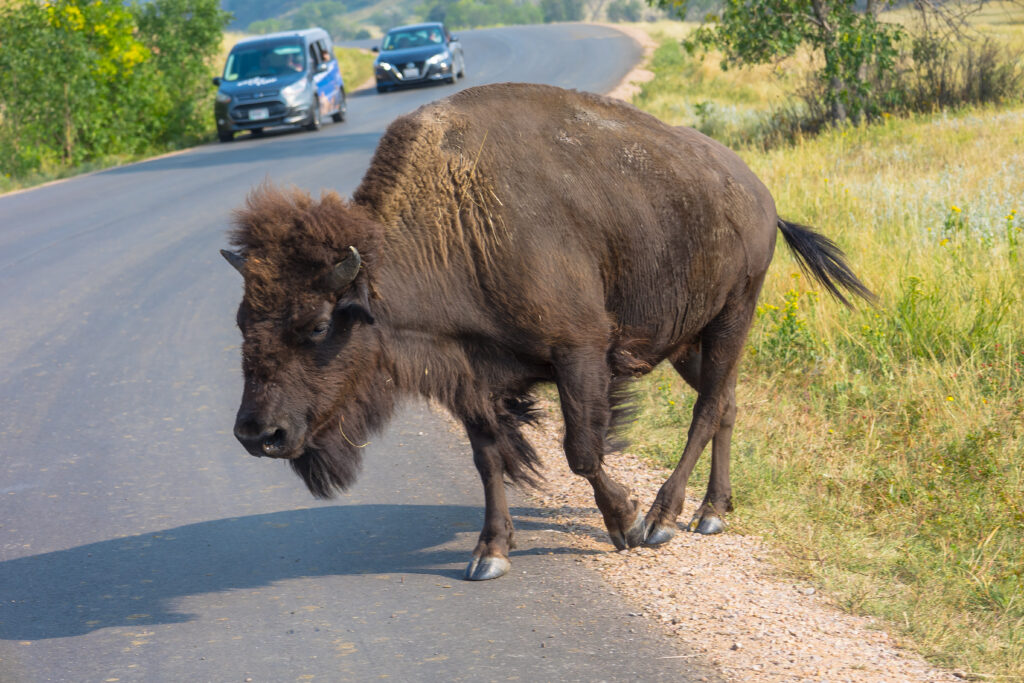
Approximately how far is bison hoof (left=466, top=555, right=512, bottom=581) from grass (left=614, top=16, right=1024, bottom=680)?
4.19 ft

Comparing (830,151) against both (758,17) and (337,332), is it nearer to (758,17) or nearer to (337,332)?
(758,17)

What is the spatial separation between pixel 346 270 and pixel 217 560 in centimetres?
173

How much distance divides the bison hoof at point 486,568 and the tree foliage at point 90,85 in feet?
61.6

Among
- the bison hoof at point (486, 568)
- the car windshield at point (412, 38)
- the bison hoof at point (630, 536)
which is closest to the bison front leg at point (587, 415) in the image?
the bison hoof at point (630, 536)

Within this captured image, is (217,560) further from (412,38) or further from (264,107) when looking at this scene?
(412,38)

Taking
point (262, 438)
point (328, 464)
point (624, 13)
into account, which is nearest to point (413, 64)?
point (328, 464)

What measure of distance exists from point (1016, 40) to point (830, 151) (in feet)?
42.7

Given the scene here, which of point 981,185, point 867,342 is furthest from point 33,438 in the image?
point 981,185

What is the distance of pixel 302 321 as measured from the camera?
4.25 metres

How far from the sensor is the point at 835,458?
6082 mm

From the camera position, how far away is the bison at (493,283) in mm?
4289

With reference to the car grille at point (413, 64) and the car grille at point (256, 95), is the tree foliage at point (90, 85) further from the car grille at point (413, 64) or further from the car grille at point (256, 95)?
the car grille at point (413, 64)

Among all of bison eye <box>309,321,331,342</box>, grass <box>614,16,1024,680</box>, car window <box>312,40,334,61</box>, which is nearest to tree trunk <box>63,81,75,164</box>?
car window <box>312,40,334,61</box>

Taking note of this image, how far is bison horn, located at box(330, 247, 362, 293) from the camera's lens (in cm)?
420
